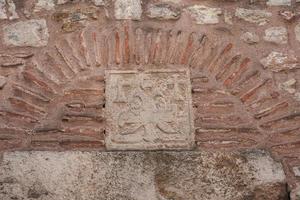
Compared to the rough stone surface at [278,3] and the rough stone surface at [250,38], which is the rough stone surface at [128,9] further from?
the rough stone surface at [278,3]

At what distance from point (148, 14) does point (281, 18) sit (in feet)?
2.34

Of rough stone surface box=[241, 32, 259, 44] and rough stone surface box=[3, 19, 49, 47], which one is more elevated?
rough stone surface box=[241, 32, 259, 44]

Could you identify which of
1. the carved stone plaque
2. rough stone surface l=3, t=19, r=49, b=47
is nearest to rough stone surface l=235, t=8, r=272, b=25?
the carved stone plaque

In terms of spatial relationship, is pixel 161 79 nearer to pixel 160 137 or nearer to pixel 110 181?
pixel 160 137

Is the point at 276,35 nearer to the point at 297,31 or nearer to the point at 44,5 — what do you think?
the point at 297,31

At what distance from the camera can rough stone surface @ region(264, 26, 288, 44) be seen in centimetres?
294

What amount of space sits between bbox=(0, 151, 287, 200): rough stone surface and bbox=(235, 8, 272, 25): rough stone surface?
0.78m

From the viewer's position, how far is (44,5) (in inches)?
116

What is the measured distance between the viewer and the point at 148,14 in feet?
9.67

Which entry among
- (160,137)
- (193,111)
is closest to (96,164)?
(160,137)

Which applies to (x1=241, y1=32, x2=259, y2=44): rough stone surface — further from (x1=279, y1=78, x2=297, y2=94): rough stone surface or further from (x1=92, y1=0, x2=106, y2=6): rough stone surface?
(x1=92, y1=0, x2=106, y2=6): rough stone surface

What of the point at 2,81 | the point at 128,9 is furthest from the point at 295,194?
the point at 2,81

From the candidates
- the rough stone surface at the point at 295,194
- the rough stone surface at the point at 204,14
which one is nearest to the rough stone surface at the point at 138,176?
the rough stone surface at the point at 295,194

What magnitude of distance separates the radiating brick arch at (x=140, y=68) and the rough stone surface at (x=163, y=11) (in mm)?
80
